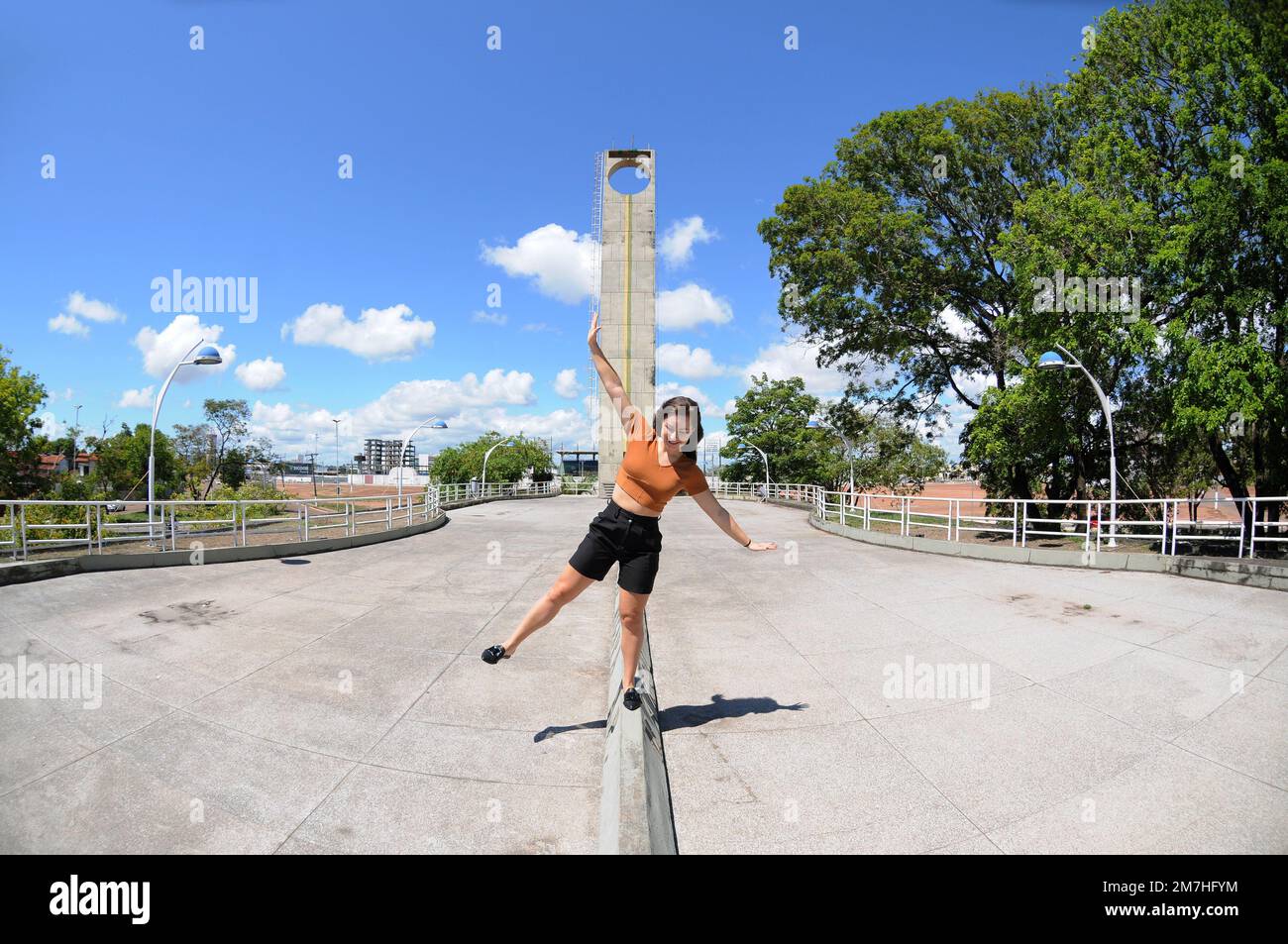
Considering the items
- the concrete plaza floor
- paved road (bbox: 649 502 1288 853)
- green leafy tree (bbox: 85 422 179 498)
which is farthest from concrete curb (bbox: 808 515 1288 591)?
green leafy tree (bbox: 85 422 179 498)

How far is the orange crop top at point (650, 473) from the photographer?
11.8 ft

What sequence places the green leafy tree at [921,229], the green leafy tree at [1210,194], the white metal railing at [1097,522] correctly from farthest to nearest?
the green leafy tree at [921,229] → the green leafy tree at [1210,194] → the white metal railing at [1097,522]

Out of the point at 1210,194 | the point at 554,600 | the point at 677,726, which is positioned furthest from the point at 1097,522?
the point at 554,600

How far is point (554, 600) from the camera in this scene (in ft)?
12.6

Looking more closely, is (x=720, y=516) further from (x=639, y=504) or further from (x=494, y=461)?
(x=494, y=461)

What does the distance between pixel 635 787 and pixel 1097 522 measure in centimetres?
1278

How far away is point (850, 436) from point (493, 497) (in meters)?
23.5

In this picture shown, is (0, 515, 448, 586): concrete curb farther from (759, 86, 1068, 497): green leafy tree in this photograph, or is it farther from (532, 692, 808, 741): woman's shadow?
(759, 86, 1068, 497): green leafy tree

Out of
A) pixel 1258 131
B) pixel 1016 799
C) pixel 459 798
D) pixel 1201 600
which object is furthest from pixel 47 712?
pixel 1258 131

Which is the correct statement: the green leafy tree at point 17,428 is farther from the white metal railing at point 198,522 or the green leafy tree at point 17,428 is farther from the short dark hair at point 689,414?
the short dark hair at point 689,414

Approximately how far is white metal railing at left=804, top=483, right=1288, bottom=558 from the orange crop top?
7887mm

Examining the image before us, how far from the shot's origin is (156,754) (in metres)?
3.36

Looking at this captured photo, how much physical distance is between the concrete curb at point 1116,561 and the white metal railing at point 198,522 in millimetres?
12156

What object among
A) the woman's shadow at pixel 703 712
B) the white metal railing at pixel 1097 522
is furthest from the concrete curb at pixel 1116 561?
the woman's shadow at pixel 703 712
